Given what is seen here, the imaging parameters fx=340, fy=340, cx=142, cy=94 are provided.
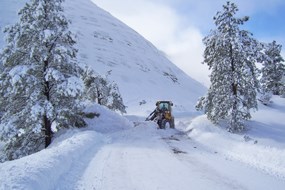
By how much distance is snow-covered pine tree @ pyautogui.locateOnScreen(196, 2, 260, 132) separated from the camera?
23.4 metres

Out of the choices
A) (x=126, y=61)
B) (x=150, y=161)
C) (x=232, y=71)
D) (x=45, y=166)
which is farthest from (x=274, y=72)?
(x=126, y=61)

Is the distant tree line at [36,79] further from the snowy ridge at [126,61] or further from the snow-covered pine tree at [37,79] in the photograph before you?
the snowy ridge at [126,61]

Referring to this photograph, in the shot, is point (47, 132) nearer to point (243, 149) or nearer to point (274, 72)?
point (243, 149)

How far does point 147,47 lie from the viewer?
155125 mm

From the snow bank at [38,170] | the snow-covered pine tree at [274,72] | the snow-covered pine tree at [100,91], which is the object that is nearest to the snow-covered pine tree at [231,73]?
the snow bank at [38,170]

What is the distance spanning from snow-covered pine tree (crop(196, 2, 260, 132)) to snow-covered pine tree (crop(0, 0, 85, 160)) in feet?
33.2

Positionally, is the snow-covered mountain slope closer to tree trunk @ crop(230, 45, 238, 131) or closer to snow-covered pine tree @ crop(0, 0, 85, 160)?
tree trunk @ crop(230, 45, 238, 131)

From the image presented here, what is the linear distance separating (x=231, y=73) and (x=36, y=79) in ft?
44.2

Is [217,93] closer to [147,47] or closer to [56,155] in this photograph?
[56,155]

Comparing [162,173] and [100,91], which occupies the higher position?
[100,91]

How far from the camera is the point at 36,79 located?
19.7m

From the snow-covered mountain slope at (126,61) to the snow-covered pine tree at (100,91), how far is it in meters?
24.3

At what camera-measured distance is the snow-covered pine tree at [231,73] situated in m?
23.4

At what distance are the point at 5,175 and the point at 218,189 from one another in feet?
17.2
